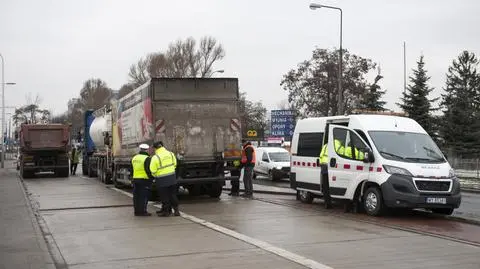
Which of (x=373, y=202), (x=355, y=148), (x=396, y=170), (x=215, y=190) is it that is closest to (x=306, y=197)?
(x=355, y=148)

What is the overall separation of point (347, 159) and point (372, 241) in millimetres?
4232

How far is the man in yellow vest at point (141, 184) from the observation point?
43.3ft

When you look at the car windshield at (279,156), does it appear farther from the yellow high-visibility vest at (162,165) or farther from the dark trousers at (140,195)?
the yellow high-visibility vest at (162,165)

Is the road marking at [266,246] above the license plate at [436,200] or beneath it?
beneath

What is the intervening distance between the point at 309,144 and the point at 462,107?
3924 cm

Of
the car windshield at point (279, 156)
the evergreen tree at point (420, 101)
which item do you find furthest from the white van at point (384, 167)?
the evergreen tree at point (420, 101)

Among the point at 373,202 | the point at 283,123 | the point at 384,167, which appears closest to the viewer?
the point at 384,167

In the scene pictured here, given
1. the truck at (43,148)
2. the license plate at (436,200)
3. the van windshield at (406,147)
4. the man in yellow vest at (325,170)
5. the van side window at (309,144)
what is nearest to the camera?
the license plate at (436,200)

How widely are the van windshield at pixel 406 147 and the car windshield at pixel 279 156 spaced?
14.7 metres

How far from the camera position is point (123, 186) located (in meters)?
22.4

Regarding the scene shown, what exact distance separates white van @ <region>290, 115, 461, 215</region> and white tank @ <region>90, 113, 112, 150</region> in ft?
36.7

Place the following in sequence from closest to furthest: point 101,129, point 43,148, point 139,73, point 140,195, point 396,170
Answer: point 396,170 → point 140,195 → point 101,129 → point 43,148 → point 139,73

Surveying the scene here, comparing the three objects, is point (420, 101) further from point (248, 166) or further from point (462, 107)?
point (248, 166)

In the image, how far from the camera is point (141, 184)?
1332cm
